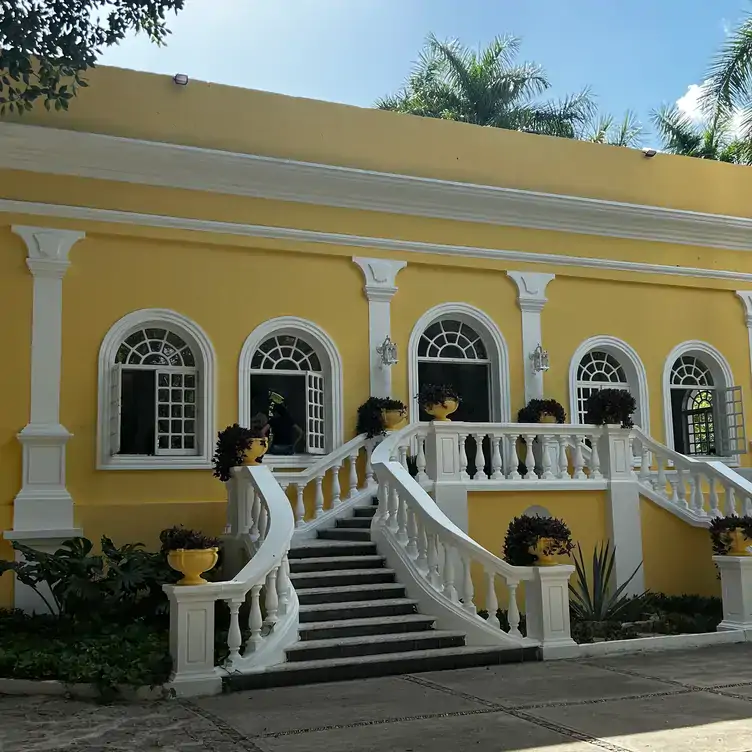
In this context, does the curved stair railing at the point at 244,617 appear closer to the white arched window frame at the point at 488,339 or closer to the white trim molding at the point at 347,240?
the white trim molding at the point at 347,240

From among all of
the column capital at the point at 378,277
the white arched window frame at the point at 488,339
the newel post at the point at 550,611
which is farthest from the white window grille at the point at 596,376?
the newel post at the point at 550,611

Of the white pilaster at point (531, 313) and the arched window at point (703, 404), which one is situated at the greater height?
the white pilaster at point (531, 313)

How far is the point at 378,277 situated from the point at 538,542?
5.18m

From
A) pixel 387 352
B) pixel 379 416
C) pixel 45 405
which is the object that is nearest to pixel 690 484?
pixel 379 416

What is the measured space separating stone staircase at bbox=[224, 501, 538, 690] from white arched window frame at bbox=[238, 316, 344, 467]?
234 centimetres

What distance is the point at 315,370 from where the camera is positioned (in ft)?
41.0

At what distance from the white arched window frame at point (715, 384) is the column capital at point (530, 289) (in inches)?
90.4

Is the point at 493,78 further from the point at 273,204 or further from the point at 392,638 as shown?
the point at 392,638

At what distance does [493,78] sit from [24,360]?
17.9 metres

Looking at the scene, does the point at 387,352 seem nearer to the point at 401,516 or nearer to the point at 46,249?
the point at 401,516

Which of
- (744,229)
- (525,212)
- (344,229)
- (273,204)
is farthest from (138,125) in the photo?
(744,229)

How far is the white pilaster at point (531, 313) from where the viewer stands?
44.0 ft

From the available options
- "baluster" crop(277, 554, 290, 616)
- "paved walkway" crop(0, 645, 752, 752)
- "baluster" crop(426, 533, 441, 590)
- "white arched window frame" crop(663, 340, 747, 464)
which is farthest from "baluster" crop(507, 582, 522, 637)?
"white arched window frame" crop(663, 340, 747, 464)

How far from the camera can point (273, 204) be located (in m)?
12.4
